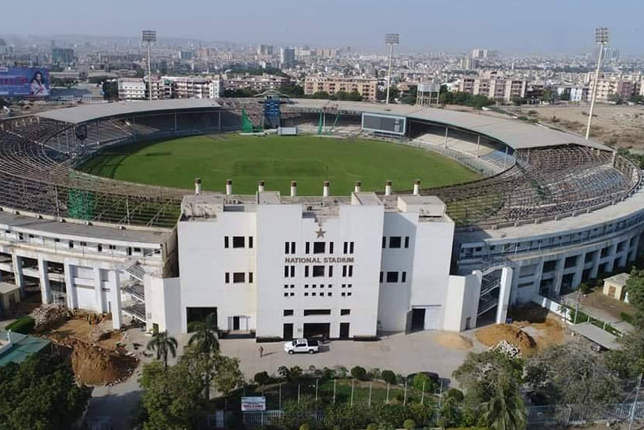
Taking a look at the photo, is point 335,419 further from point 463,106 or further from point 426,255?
point 463,106

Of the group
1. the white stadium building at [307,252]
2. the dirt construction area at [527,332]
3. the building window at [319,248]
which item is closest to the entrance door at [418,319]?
the white stadium building at [307,252]

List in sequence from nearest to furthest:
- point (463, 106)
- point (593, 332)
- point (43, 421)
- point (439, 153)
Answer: point (43, 421) < point (593, 332) < point (439, 153) < point (463, 106)

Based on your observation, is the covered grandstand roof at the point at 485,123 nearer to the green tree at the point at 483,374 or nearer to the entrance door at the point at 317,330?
the entrance door at the point at 317,330

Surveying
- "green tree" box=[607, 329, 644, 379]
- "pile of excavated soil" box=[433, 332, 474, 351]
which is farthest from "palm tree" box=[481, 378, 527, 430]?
"pile of excavated soil" box=[433, 332, 474, 351]

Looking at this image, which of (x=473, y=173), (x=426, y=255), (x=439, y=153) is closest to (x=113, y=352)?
(x=426, y=255)

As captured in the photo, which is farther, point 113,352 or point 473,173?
point 473,173

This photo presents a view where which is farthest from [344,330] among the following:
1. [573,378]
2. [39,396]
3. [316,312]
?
[39,396]

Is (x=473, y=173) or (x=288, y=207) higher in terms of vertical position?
(x=288, y=207)
